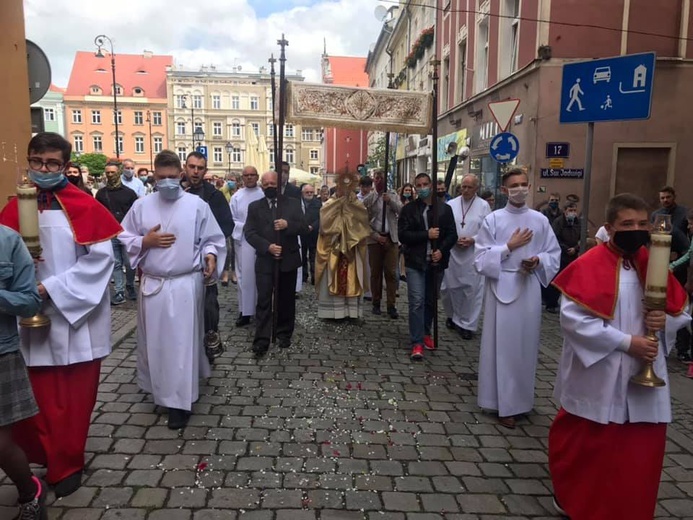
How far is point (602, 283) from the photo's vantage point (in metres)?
2.97

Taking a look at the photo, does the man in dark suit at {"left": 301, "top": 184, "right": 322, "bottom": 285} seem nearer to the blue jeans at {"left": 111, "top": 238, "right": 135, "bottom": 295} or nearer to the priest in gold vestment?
the priest in gold vestment

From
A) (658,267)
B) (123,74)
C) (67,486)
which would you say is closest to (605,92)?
(658,267)

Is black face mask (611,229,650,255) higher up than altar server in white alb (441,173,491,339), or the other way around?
black face mask (611,229,650,255)

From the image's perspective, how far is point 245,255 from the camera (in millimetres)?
7672

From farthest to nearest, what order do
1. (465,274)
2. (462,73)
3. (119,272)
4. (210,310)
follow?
(462,73) → (119,272) → (465,274) → (210,310)

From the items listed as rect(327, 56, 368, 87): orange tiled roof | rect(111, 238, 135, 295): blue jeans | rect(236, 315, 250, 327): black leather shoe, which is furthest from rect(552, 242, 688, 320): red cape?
rect(327, 56, 368, 87): orange tiled roof

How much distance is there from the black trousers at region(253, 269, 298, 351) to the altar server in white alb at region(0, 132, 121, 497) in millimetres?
2921

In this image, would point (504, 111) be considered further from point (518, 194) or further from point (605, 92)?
point (518, 194)

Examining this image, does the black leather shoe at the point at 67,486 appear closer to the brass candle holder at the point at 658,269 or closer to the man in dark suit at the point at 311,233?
the brass candle holder at the point at 658,269

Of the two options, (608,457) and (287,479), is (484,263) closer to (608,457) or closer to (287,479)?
(608,457)

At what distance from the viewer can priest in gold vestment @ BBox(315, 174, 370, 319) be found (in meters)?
7.92

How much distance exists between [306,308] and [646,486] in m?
6.56

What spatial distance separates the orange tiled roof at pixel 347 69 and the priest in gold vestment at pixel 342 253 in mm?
71475

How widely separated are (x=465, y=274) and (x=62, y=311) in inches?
211
